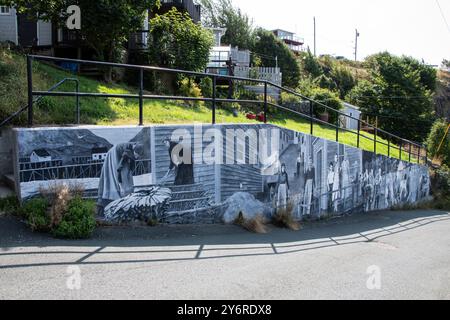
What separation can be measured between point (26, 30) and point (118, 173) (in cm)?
1523

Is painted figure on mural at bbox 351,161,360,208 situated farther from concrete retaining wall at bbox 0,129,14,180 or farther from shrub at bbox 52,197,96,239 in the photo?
concrete retaining wall at bbox 0,129,14,180

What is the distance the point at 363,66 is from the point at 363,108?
22.5m

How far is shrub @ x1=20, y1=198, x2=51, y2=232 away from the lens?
6648mm

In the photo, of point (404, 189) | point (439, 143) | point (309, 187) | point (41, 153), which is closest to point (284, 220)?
point (309, 187)

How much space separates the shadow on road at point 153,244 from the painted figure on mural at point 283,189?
82 centimetres

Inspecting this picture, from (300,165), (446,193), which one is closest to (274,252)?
(300,165)

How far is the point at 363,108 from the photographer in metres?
45.0

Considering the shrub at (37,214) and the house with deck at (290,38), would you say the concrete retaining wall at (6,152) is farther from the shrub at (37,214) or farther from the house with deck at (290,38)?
the house with deck at (290,38)

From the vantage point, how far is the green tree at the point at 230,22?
52250 millimetres

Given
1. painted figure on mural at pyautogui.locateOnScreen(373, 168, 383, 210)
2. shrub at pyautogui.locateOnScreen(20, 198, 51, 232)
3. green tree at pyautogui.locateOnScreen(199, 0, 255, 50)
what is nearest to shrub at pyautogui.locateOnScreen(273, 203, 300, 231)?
shrub at pyautogui.locateOnScreen(20, 198, 51, 232)

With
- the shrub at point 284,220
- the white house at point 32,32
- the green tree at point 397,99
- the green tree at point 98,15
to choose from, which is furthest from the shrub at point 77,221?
the green tree at point 397,99

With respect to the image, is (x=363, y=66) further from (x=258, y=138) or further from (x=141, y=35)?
(x=258, y=138)

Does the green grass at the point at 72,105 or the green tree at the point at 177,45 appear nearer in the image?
the green grass at the point at 72,105
